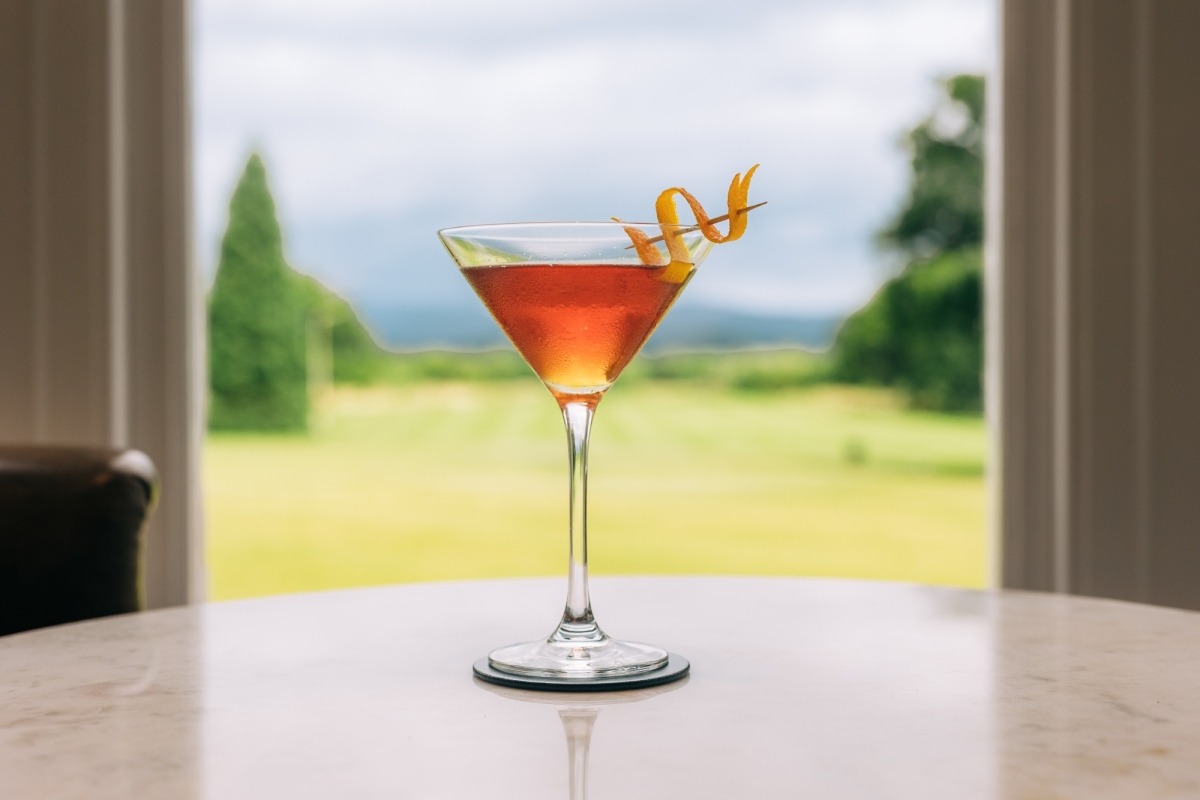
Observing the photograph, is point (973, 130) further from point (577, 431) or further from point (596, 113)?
point (577, 431)

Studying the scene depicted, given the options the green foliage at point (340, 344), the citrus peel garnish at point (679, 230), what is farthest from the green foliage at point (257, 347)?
the citrus peel garnish at point (679, 230)

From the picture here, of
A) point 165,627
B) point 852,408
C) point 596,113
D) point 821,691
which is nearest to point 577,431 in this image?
point 821,691

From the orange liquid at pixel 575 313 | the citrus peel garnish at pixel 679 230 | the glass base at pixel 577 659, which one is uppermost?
the citrus peel garnish at pixel 679 230

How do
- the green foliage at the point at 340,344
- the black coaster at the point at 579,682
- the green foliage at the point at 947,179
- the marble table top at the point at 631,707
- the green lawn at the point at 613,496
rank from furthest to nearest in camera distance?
1. the green lawn at the point at 613,496
2. the green foliage at the point at 340,344
3. the green foliage at the point at 947,179
4. the black coaster at the point at 579,682
5. the marble table top at the point at 631,707

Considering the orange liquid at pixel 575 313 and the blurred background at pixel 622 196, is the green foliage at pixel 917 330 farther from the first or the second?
the orange liquid at pixel 575 313

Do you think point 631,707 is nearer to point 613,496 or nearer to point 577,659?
point 577,659

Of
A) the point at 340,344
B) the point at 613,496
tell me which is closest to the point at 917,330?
the point at 613,496
